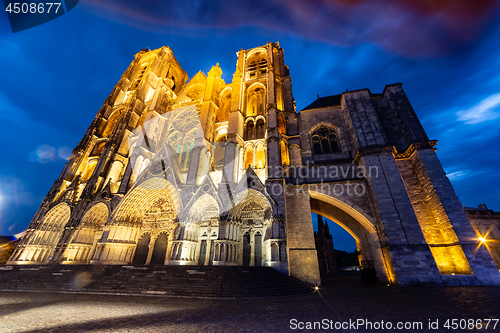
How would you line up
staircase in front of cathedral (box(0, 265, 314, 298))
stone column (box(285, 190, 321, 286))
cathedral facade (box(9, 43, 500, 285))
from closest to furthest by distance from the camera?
staircase in front of cathedral (box(0, 265, 314, 298))
cathedral facade (box(9, 43, 500, 285))
stone column (box(285, 190, 321, 286))

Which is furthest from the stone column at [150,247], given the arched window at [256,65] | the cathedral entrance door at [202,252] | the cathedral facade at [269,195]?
the arched window at [256,65]

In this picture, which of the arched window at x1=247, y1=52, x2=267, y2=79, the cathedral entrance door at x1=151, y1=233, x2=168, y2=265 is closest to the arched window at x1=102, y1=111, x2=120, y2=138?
the cathedral entrance door at x1=151, y1=233, x2=168, y2=265

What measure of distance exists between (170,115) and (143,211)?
39.3 feet

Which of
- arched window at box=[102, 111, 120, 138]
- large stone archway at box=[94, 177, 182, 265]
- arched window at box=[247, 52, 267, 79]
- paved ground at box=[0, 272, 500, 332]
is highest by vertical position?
arched window at box=[247, 52, 267, 79]

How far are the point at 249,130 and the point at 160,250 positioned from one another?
12.6 meters

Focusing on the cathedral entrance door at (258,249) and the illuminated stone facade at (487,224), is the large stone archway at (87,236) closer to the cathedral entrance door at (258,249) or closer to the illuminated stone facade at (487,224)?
the cathedral entrance door at (258,249)

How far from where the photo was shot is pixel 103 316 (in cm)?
426

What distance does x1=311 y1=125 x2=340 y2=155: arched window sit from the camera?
51.5 ft

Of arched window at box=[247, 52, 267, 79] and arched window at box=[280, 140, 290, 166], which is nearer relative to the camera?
arched window at box=[280, 140, 290, 166]

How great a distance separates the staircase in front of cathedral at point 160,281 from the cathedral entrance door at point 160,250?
4.05 m

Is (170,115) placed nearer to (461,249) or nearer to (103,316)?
(103,316)

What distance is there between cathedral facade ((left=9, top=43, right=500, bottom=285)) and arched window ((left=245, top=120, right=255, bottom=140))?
11 centimetres

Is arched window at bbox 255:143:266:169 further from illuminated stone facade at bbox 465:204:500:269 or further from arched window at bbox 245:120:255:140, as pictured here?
illuminated stone facade at bbox 465:204:500:269

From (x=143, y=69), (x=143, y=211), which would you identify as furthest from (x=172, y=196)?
(x=143, y=69)
